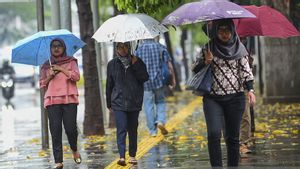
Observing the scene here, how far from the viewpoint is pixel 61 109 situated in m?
9.78

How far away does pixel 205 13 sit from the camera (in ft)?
26.9

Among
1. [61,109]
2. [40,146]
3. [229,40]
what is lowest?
[40,146]

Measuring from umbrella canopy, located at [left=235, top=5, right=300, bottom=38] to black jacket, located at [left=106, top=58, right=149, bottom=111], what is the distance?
1432 mm

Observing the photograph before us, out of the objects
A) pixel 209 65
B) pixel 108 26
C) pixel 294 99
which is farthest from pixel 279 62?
pixel 209 65

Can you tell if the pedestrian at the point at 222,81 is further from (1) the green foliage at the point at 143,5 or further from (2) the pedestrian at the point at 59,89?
(1) the green foliage at the point at 143,5

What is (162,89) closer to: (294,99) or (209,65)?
(209,65)

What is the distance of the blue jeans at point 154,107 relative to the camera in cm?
1348

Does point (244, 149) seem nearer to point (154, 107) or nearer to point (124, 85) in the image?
point (124, 85)

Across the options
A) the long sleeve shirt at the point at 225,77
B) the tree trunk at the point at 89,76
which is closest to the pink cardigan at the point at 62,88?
the long sleeve shirt at the point at 225,77

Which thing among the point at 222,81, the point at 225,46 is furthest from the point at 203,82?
the point at 225,46

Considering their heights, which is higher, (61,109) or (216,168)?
(61,109)

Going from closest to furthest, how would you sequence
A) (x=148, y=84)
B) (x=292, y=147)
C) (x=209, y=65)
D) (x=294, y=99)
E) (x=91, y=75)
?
(x=209, y=65) → (x=292, y=147) → (x=148, y=84) → (x=91, y=75) → (x=294, y=99)

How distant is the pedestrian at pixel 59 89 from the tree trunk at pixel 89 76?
4.53m

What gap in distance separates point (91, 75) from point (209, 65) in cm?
650
